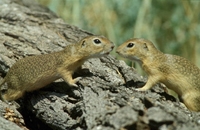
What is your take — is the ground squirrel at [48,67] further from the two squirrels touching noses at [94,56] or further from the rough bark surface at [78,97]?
the rough bark surface at [78,97]

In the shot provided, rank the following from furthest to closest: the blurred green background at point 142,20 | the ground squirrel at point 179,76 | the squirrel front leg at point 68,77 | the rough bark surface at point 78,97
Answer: the blurred green background at point 142,20 → the ground squirrel at point 179,76 → the squirrel front leg at point 68,77 → the rough bark surface at point 78,97

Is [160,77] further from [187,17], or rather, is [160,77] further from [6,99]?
[187,17]

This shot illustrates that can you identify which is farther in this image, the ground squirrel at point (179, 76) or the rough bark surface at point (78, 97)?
the ground squirrel at point (179, 76)

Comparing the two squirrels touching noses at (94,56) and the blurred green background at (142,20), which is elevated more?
the blurred green background at (142,20)

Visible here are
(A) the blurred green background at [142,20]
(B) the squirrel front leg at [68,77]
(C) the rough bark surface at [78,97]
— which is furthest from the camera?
(A) the blurred green background at [142,20]

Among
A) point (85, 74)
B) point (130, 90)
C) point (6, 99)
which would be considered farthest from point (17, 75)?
point (130, 90)

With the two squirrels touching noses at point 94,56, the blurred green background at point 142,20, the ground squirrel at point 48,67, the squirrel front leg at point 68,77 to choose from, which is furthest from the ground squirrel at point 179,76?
the blurred green background at point 142,20

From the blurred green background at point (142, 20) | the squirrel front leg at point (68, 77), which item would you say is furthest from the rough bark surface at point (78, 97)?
the blurred green background at point (142, 20)
